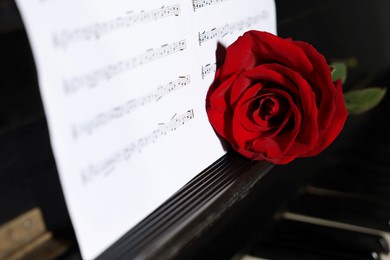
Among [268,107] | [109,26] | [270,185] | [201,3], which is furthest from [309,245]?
[109,26]

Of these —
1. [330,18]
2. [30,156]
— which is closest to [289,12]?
[330,18]

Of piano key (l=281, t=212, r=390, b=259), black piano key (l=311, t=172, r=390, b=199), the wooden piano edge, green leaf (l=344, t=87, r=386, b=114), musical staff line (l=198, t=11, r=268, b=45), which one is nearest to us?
the wooden piano edge

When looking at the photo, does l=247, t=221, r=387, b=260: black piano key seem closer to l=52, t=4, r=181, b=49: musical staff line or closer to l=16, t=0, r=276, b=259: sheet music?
l=16, t=0, r=276, b=259: sheet music

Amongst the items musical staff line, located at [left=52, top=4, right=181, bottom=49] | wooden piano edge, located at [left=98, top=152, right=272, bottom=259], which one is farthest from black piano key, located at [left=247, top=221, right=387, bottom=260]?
musical staff line, located at [left=52, top=4, right=181, bottom=49]

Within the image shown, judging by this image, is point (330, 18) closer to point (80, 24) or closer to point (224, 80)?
point (224, 80)

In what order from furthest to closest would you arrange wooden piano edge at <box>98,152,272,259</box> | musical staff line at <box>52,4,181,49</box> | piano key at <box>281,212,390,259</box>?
piano key at <box>281,212,390,259</box>
wooden piano edge at <box>98,152,272,259</box>
musical staff line at <box>52,4,181,49</box>

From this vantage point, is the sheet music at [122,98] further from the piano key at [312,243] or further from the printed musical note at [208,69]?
the piano key at [312,243]
